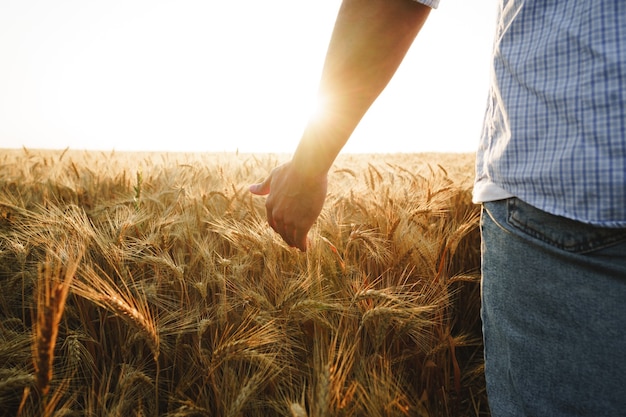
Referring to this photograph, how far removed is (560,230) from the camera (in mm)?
512

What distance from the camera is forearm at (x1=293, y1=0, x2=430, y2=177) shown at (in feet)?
2.25

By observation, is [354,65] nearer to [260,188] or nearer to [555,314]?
[260,188]

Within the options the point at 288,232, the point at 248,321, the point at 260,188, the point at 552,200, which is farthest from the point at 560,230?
the point at 248,321

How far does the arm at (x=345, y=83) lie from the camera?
0.69m

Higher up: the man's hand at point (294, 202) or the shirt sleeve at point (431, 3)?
the shirt sleeve at point (431, 3)

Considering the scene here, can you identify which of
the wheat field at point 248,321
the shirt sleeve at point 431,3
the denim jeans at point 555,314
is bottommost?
the wheat field at point 248,321

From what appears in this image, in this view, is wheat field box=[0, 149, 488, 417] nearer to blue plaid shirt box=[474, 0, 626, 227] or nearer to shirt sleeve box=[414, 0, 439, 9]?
blue plaid shirt box=[474, 0, 626, 227]

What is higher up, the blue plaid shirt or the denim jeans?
the blue plaid shirt

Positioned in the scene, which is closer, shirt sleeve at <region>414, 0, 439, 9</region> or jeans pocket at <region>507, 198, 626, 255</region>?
jeans pocket at <region>507, 198, 626, 255</region>

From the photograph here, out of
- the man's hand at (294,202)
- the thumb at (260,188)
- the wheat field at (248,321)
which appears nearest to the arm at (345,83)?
the man's hand at (294,202)

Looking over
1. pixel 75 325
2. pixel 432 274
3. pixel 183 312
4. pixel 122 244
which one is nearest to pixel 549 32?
pixel 432 274

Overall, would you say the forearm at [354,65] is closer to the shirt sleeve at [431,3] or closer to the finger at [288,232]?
the shirt sleeve at [431,3]

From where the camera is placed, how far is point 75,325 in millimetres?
1216

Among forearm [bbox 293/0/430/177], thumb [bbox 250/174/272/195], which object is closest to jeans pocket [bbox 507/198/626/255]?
forearm [bbox 293/0/430/177]
